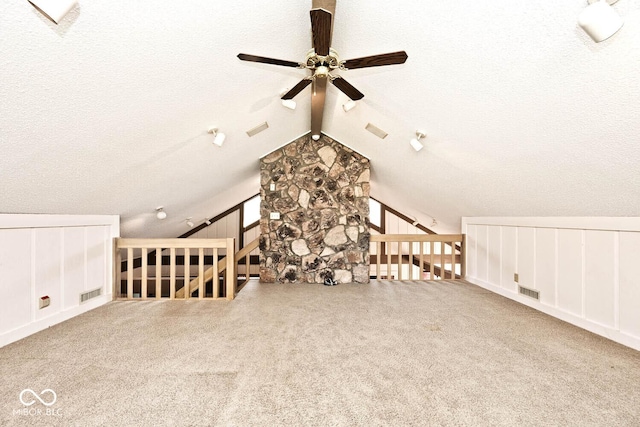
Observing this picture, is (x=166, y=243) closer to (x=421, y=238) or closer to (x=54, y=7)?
(x=54, y=7)

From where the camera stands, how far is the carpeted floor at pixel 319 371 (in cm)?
138

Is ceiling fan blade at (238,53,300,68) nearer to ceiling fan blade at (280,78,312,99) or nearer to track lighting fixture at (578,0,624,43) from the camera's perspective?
ceiling fan blade at (280,78,312,99)

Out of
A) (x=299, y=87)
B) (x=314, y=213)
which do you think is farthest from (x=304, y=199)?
(x=299, y=87)

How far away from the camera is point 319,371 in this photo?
1765mm

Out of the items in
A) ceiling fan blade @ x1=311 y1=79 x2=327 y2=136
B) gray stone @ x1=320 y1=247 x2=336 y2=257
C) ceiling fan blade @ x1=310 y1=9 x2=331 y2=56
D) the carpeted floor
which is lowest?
the carpeted floor

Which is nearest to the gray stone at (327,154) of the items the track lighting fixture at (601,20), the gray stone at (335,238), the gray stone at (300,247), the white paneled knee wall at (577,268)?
the gray stone at (335,238)

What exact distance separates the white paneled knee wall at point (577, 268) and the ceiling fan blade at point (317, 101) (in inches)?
102

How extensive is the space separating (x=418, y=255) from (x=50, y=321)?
6686 millimetres

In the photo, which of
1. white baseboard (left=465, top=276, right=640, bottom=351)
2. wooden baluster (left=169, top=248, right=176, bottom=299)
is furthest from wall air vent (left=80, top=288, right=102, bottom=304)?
white baseboard (left=465, top=276, right=640, bottom=351)

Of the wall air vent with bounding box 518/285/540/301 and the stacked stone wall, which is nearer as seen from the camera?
the wall air vent with bounding box 518/285/540/301

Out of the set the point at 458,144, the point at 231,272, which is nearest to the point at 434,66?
the point at 458,144

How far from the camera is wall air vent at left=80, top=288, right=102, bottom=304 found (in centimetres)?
297

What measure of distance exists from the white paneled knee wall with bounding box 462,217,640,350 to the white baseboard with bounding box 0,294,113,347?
4786 mm

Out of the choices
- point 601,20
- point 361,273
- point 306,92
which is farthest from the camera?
point 361,273
